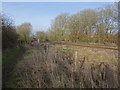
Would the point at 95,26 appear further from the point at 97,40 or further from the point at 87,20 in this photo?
the point at 97,40

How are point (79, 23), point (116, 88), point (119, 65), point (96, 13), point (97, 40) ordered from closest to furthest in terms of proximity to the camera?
point (116, 88) → point (119, 65) → point (97, 40) → point (96, 13) → point (79, 23)

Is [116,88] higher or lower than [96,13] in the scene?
lower

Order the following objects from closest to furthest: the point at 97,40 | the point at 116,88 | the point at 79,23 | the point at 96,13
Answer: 1. the point at 116,88
2. the point at 97,40
3. the point at 96,13
4. the point at 79,23

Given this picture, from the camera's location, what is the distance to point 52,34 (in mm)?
22938

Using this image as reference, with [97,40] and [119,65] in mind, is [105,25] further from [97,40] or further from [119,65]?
[119,65]

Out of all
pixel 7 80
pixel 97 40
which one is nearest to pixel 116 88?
pixel 7 80

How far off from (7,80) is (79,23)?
16.9 metres

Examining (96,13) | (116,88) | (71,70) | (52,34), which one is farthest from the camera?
(52,34)

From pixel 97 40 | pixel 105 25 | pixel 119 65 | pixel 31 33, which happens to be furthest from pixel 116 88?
pixel 31 33

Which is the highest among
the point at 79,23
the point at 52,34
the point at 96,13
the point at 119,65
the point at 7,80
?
the point at 96,13

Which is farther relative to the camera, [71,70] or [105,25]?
[105,25]

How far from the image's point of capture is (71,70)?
4.39 metres

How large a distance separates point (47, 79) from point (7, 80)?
184cm

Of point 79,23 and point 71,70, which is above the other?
point 79,23
